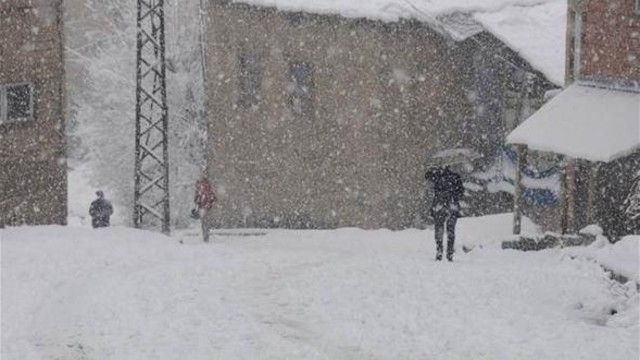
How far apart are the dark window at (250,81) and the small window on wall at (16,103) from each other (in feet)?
25.3

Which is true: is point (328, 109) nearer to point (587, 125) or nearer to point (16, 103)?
point (16, 103)

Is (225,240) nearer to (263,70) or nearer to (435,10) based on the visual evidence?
(263,70)

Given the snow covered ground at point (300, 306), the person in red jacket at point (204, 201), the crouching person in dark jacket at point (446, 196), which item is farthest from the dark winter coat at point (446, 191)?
the person in red jacket at point (204, 201)

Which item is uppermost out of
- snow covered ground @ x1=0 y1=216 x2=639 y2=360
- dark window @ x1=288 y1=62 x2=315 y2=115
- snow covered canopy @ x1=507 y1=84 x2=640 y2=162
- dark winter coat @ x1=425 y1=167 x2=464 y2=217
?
dark window @ x1=288 y1=62 x2=315 y2=115

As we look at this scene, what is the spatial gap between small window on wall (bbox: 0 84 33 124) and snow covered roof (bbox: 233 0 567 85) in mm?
8270

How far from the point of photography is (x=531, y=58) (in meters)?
28.6

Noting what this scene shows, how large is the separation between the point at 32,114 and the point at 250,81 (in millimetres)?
8115

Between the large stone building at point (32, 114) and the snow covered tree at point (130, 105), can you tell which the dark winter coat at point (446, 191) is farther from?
the snow covered tree at point (130, 105)

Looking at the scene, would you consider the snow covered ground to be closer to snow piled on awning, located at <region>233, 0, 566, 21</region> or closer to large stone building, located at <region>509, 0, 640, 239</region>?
large stone building, located at <region>509, 0, 640, 239</region>

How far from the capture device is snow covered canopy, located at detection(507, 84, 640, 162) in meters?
17.5

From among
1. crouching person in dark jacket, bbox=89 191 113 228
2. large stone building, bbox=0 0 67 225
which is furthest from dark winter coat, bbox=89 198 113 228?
large stone building, bbox=0 0 67 225

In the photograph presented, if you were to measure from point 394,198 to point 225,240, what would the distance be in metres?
7.80

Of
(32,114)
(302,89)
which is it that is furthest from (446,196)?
(302,89)

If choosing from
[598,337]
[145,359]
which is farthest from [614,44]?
[145,359]
